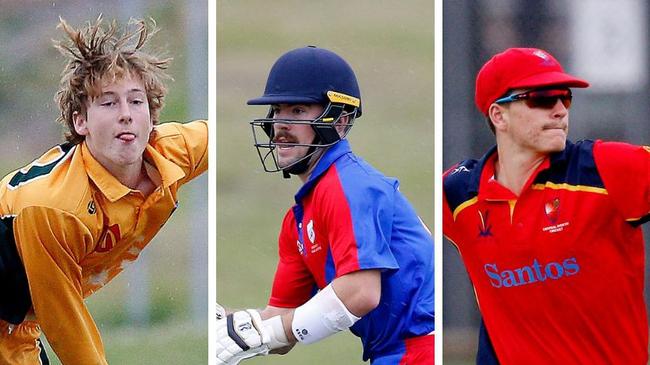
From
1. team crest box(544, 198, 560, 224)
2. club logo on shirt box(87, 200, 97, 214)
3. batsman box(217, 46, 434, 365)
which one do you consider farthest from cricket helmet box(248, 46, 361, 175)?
team crest box(544, 198, 560, 224)

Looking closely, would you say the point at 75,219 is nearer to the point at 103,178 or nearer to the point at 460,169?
the point at 103,178

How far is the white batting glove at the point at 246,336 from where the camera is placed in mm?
4336

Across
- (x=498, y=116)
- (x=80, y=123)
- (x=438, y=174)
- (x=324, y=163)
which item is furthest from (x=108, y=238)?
(x=498, y=116)

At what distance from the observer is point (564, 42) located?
4.52 m

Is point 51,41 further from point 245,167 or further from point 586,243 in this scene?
point 586,243

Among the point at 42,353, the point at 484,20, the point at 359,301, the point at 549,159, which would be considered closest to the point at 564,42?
the point at 484,20

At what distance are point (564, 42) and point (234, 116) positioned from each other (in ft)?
4.18

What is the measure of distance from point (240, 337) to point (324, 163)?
2.26 feet

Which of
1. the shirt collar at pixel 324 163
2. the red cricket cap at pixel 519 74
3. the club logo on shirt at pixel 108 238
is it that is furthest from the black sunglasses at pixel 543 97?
the club logo on shirt at pixel 108 238

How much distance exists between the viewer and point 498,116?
168 inches

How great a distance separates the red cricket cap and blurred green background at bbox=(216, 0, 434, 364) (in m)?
0.37

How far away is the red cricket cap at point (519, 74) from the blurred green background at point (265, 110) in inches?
14.5

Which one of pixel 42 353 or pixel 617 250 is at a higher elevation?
pixel 617 250

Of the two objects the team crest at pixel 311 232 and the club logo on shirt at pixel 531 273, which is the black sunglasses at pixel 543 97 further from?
the team crest at pixel 311 232
